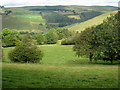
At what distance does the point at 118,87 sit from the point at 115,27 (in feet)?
89.4

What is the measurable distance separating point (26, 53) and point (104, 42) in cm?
2085

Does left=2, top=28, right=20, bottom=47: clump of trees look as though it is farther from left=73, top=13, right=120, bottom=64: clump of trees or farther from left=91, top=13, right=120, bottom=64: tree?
left=91, top=13, right=120, bottom=64: tree

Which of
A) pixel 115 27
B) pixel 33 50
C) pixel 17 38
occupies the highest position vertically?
pixel 115 27

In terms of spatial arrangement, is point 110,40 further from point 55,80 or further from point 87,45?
point 55,80

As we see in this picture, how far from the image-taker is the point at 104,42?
40656mm

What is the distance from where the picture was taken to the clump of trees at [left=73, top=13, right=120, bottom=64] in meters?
39.1

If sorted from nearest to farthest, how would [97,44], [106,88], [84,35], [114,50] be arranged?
[106,88], [114,50], [97,44], [84,35]

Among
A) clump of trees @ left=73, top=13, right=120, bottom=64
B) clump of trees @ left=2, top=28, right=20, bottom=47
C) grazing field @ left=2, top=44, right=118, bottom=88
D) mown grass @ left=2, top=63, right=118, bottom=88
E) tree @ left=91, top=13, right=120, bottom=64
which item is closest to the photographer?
mown grass @ left=2, top=63, right=118, bottom=88

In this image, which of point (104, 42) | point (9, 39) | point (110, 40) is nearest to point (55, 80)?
point (110, 40)

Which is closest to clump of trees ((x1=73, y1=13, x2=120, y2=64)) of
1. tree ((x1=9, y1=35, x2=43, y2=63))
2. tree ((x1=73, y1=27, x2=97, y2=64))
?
tree ((x1=73, y1=27, x2=97, y2=64))

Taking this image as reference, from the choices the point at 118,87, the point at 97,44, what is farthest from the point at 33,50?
the point at 118,87

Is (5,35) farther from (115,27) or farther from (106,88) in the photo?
(106,88)

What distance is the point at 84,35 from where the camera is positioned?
4972 centimetres

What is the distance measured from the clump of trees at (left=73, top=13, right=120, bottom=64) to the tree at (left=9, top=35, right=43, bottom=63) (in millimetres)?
11974
